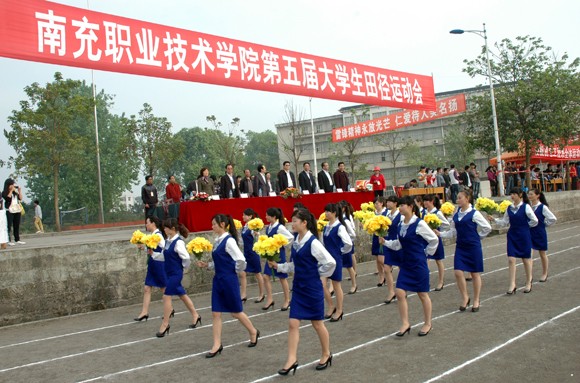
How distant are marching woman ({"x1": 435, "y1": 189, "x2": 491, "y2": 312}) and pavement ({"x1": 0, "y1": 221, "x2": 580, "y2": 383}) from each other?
344 mm

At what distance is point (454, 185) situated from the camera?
22.5 m

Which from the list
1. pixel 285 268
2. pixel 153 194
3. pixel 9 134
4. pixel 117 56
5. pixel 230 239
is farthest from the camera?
pixel 9 134

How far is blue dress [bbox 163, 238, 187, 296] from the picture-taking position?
845 cm

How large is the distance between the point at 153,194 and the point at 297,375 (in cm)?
1076

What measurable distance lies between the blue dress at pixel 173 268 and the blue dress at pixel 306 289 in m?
2.73

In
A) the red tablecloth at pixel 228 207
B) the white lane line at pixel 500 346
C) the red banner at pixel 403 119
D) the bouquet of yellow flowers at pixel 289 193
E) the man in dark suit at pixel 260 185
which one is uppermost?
the red banner at pixel 403 119

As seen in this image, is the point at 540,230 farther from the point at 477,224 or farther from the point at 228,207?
the point at 228,207

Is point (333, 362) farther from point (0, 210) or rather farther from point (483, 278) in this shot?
point (0, 210)

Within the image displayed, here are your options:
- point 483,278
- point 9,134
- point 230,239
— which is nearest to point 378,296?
point 483,278

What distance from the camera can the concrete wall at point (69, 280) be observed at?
10594mm

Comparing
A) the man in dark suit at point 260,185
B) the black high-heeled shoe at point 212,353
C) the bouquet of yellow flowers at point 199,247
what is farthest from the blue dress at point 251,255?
the man in dark suit at point 260,185

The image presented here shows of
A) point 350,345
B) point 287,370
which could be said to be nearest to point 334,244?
point 350,345

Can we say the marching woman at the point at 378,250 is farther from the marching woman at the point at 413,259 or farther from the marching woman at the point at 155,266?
the marching woman at the point at 155,266

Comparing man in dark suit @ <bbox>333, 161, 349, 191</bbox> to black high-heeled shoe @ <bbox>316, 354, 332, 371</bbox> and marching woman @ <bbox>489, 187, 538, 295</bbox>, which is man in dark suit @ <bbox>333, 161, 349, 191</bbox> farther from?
black high-heeled shoe @ <bbox>316, 354, 332, 371</bbox>
